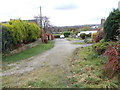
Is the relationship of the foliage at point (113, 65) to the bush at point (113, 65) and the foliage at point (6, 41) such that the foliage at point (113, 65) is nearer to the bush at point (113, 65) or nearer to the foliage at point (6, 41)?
the bush at point (113, 65)

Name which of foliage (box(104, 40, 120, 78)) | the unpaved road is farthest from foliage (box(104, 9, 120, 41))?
foliage (box(104, 40, 120, 78))

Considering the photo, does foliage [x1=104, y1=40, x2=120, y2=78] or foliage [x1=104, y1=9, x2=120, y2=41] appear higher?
foliage [x1=104, y1=9, x2=120, y2=41]

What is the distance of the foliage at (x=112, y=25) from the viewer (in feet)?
28.0

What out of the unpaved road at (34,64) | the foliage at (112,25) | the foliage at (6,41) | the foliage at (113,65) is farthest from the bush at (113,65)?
the foliage at (6,41)

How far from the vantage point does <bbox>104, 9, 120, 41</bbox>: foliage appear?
28.0ft

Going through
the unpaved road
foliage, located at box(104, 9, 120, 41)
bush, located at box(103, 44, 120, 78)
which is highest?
foliage, located at box(104, 9, 120, 41)

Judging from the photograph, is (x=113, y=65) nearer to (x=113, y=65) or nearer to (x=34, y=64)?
(x=113, y=65)

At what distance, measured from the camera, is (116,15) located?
8.58 metres

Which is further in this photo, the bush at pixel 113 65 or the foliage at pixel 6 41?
the foliage at pixel 6 41

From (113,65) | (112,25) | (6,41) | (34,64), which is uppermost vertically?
(112,25)

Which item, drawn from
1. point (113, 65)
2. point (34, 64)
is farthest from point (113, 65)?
point (34, 64)

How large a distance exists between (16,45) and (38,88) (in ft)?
28.1

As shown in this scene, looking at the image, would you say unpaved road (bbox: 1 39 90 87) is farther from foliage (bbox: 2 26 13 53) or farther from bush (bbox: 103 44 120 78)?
bush (bbox: 103 44 120 78)

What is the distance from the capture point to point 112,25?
28.5 feet
